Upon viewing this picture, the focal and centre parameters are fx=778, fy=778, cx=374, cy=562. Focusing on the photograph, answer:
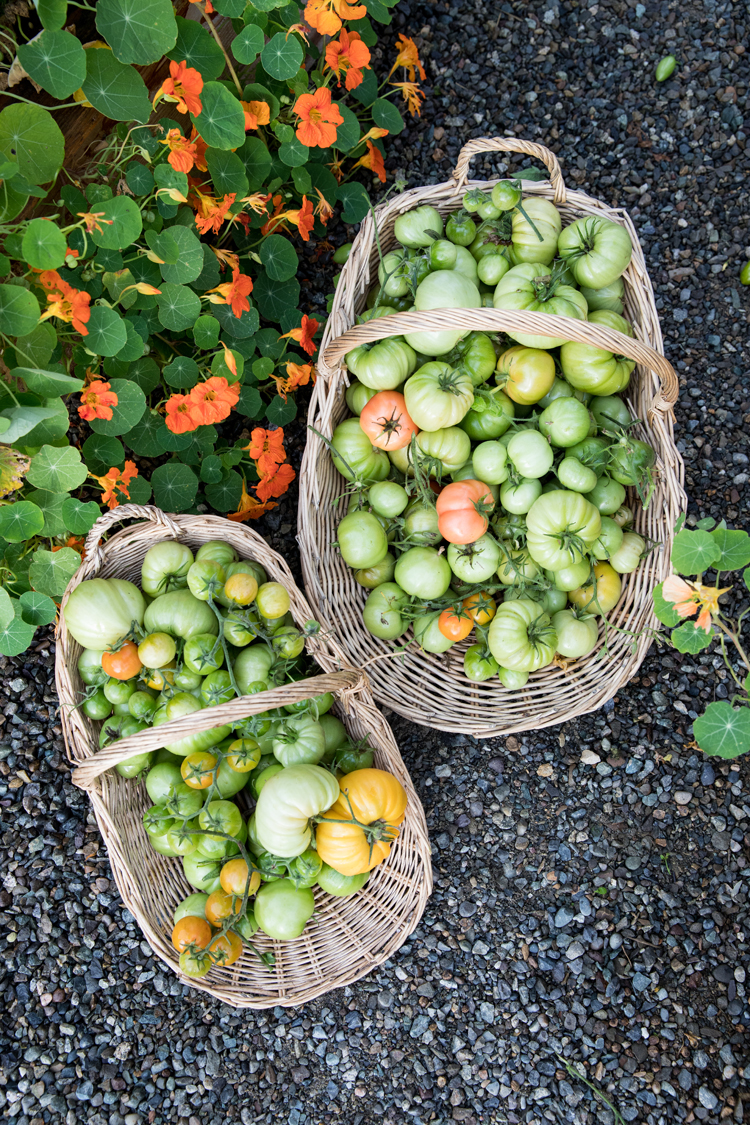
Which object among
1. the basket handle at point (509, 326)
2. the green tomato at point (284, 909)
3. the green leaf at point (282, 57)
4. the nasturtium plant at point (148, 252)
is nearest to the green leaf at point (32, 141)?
the nasturtium plant at point (148, 252)

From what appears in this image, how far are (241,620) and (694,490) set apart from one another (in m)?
1.69

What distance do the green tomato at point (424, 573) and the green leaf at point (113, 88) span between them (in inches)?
50.6

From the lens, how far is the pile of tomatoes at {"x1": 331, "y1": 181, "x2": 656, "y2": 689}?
209cm

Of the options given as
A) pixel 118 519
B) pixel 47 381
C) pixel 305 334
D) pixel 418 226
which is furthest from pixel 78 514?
pixel 418 226

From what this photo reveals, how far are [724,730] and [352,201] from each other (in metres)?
2.03

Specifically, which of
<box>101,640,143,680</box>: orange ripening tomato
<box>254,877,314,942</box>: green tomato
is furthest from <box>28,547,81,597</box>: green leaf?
<box>254,877,314,942</box>: green tomato

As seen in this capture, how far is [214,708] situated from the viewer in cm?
172

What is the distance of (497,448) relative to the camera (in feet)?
7.02

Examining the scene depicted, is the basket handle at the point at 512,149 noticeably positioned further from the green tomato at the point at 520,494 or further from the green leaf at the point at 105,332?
the green leaf at the point at 105,332

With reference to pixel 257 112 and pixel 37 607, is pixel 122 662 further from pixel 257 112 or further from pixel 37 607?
pixel 257 112

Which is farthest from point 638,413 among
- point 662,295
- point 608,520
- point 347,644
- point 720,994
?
point 720,994

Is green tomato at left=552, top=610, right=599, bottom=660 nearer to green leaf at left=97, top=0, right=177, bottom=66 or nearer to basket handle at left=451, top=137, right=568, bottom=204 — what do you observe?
basket handle at left=451, top=137, right=568, bottom=204

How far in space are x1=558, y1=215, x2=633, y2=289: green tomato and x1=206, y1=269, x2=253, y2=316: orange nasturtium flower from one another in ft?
2.96

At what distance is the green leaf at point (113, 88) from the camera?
1.82 m
